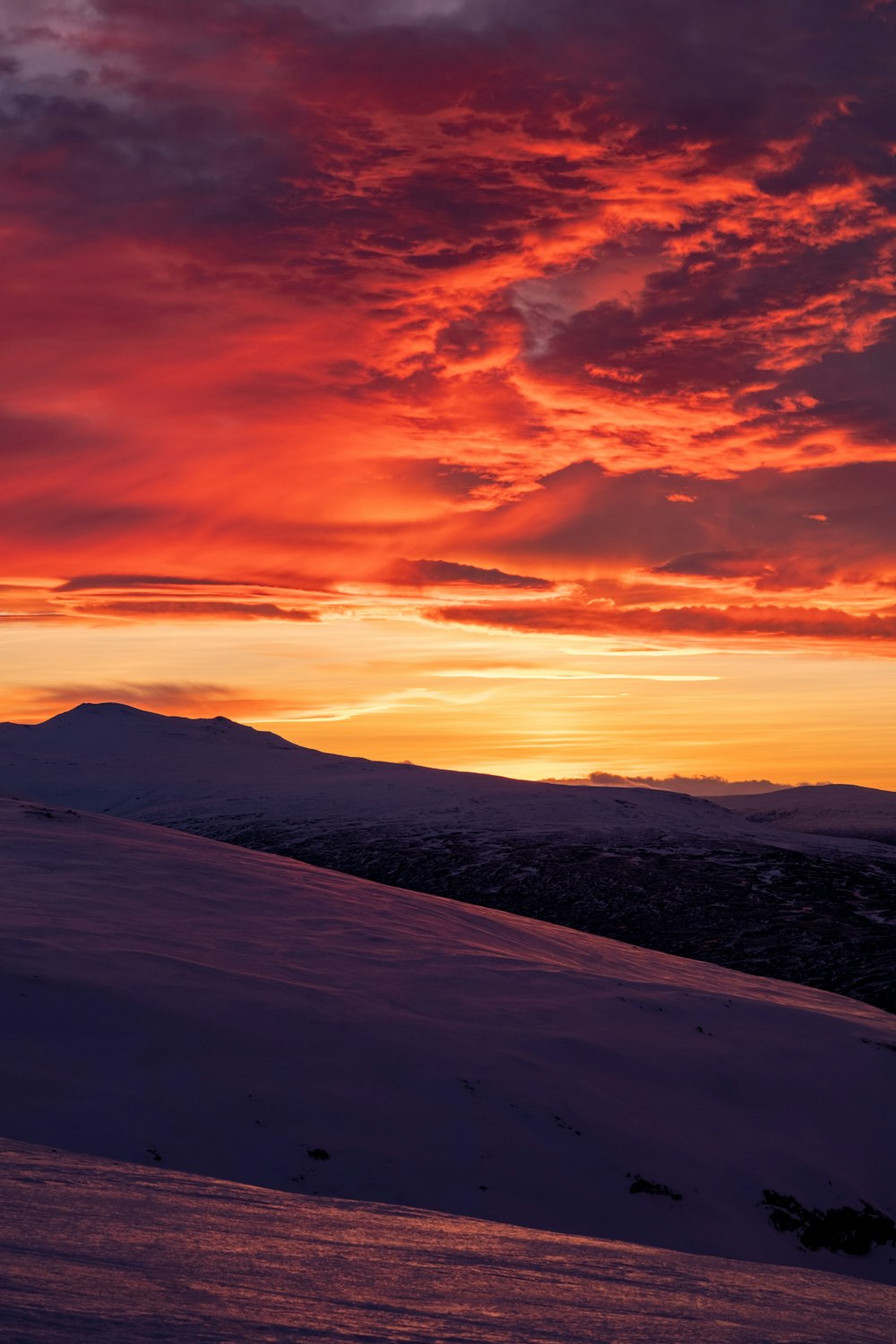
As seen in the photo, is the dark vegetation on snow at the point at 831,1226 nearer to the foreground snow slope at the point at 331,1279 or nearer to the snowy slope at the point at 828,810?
the foreground snow slope at the point at 331,1279

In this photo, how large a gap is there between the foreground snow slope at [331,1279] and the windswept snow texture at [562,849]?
77.0 feet

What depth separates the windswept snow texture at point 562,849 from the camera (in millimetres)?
34500

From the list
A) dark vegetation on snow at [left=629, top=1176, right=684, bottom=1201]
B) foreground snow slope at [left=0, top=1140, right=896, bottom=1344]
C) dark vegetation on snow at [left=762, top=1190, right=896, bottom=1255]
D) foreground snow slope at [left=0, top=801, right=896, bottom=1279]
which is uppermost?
foreground snow slope at [left=0, top=1140, right=896, bottom=1344]

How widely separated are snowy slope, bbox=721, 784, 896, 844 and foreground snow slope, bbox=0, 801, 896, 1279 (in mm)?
56232

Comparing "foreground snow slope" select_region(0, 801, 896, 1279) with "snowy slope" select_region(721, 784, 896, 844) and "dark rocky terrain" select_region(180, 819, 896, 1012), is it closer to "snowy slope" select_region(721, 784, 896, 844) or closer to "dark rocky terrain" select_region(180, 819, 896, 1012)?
"dark rocky terrain" select_region(180, 819, 896, 1012)

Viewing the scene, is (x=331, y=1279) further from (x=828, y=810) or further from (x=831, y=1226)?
(x=828, y=810)

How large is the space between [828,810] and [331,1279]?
105 metres

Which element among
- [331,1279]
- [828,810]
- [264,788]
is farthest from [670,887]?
[828,810]

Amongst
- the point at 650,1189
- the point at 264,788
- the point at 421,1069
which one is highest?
the point at 264,788

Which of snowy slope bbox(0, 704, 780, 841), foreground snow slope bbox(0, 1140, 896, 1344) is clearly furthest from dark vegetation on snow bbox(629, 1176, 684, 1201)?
snowy slope bbox(0, 704, 780, 841)

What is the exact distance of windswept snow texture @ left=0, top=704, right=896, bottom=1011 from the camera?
34.5m

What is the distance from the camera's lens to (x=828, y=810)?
103 m

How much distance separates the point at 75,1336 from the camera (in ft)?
13.4

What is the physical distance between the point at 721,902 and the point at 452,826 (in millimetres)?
16374
